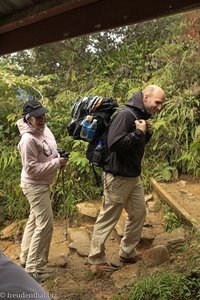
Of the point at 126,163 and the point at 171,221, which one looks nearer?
the point at 126,163

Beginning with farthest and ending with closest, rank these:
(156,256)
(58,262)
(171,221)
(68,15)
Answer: (171,221)
(58,262)
(156,256)
(68,15)

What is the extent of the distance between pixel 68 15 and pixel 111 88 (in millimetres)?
4945

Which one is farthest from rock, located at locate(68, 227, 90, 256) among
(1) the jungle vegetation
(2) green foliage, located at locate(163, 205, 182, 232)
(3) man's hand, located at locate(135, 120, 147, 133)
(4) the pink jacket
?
(3) man's hand, located at locate(135, 120, 147, 133)

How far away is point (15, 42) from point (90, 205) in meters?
3.50

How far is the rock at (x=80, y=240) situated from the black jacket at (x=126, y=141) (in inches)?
62.0

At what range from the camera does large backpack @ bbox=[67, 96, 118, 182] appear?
149 inches

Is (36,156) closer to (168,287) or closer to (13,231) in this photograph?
(168,287)

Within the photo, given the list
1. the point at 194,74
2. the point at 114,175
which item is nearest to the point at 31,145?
the point at 114,175

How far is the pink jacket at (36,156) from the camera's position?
12.4 feet

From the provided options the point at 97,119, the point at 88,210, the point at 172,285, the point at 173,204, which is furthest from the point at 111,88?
the point at 172,285

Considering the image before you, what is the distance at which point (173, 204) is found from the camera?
17.0 ft

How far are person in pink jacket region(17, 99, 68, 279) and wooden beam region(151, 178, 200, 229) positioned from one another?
1.94 m

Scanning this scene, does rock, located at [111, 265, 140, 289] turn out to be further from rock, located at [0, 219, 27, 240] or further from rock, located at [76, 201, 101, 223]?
rock, located at [0, 219, 27, 240]

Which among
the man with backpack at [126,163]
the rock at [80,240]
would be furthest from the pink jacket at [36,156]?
the rock at [80,240]
